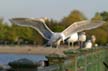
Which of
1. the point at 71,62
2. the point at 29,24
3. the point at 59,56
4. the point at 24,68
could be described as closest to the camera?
the point at 24,68

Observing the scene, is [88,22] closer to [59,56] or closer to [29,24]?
[29,24]

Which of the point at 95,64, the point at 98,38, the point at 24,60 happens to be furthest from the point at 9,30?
the point at 24,60

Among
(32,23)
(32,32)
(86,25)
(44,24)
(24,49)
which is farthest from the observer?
(32,32)

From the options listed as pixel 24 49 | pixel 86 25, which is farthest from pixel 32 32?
pixel 86 25

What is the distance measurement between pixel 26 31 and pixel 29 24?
56002 millimetres

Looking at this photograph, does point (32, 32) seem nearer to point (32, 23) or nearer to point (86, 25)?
point (86, 25)

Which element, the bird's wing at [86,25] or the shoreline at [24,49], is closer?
the bird's wing at [86,25]

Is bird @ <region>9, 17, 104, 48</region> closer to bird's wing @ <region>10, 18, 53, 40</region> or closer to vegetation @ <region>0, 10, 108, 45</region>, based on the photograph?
bird's wing @ <region>10, 18, 53, 40</region>

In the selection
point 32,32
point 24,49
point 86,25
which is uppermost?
point 32,32

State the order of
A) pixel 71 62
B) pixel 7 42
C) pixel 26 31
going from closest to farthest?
1. pixel 71 62
2. pixel 26 31
3. pixel 7 42

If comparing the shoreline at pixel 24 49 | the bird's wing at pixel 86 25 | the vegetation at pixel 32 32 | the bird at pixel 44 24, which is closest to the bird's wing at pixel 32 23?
the bird at pixel 44 24

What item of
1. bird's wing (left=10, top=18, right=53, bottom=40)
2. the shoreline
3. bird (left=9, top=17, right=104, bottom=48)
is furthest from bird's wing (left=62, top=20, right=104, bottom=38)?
the shoreline

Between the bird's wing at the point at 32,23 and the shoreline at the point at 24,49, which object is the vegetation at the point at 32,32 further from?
the bird's wing at the point at 32,23

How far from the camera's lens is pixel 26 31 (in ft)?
292
